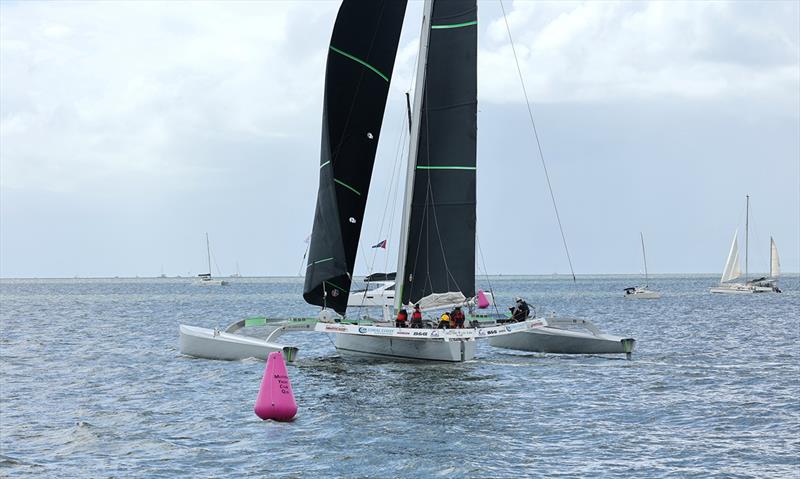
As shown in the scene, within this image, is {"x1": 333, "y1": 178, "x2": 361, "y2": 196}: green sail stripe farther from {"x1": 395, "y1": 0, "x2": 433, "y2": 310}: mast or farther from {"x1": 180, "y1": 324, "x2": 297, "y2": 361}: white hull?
{"x1": 180, "y1": 324, "x2": 297, "y2": 361}: white hull

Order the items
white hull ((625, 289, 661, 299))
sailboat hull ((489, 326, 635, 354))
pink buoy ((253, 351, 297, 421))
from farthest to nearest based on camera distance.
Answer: white hull ((625, 289, 661, 299)), sailboat hull ((489, 326, 635, 354)), pink buoy ((253, 351, 297, 421))

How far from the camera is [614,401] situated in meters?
21.9

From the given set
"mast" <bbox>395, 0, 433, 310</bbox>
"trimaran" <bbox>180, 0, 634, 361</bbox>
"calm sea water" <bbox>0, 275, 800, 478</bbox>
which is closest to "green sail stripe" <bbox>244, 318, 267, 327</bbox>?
"trimaran" <bbox>180, 0, 634, 361</bbox>

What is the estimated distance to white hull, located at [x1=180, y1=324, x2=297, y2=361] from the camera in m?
26.7

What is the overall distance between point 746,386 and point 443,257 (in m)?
Answer: 8.64

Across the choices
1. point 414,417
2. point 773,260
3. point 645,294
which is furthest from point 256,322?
point 773,260

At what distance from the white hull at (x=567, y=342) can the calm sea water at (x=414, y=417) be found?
419 millimetres

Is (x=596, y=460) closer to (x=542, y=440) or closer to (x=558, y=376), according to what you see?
(x=542, y=440)

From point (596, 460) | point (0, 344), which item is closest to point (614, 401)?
point (596, 460)

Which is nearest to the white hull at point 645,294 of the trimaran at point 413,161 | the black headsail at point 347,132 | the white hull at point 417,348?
the trimaran at point 413,161

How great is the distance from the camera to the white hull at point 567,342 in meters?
29.6

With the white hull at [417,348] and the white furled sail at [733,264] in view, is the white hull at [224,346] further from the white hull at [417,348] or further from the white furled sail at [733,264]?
the white furled sail at [733,264]

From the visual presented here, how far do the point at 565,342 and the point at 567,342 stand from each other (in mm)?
→ 72

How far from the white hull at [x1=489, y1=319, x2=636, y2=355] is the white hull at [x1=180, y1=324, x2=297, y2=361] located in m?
8.57
